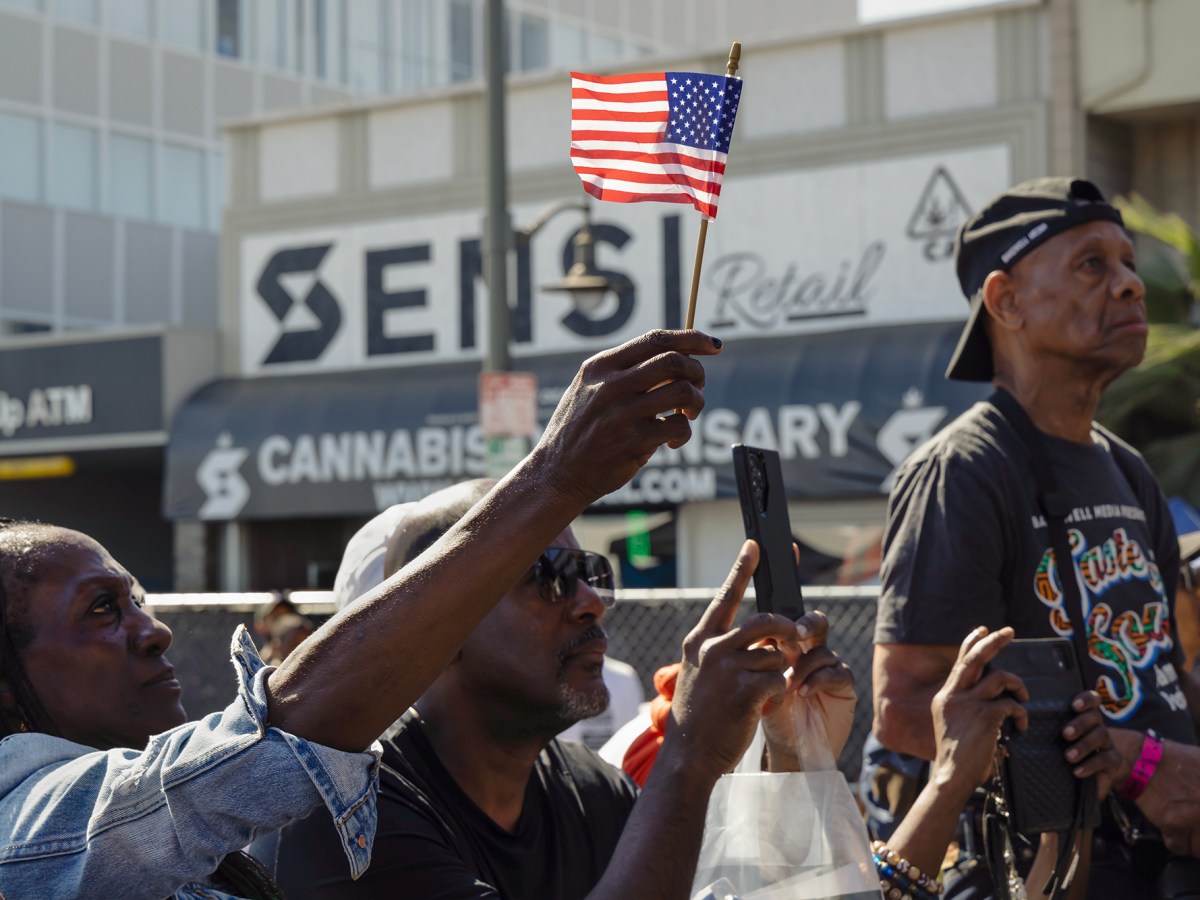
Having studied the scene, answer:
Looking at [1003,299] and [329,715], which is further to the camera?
[1003,299]

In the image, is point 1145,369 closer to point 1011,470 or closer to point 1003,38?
point 1003,38

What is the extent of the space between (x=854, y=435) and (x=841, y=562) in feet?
4.82

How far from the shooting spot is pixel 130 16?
29.8m

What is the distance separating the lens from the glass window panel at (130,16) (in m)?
29.5

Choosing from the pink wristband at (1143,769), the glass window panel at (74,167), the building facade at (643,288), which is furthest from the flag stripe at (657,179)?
the glass window panel at (74,167)

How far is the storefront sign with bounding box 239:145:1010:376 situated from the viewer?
1939 centimetres

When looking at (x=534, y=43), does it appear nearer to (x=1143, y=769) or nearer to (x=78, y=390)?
(x=78, y=390)

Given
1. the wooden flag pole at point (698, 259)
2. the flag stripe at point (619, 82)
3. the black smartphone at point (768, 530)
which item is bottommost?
the black smartphone at point (768, 530)

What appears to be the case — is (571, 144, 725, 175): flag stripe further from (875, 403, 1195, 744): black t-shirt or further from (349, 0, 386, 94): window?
(349, 0, 386, 94): window

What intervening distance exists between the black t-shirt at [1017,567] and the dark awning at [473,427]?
14144 mm

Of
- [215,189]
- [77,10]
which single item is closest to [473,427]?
[215,189]

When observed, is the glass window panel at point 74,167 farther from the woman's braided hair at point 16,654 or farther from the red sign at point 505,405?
the woman's braided hair at point 16,654

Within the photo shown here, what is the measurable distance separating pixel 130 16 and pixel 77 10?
1012 mm

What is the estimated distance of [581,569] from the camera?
334 centimetres
